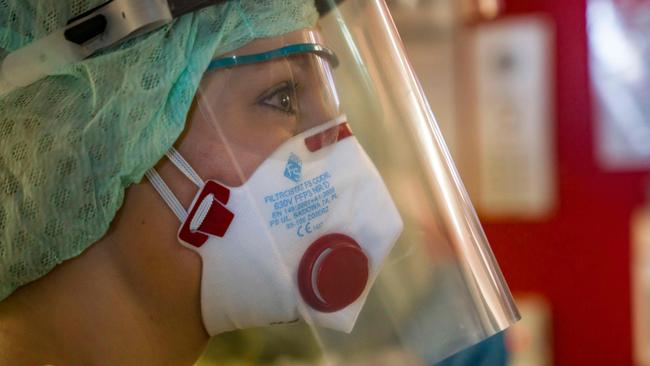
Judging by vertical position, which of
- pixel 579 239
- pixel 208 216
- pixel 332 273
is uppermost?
pixel 208 216

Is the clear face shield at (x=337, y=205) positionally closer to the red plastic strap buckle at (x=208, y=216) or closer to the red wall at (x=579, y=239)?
the red plastic strap buckle at (x=208, y=216)

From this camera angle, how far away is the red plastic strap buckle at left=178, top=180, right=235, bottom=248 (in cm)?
76

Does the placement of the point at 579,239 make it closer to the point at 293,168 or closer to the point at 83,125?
the point at 293,168

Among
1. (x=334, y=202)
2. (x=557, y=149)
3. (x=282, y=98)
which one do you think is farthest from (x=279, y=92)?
(x=557, y=149)

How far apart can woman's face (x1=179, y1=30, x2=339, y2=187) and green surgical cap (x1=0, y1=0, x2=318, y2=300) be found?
1.2 inches

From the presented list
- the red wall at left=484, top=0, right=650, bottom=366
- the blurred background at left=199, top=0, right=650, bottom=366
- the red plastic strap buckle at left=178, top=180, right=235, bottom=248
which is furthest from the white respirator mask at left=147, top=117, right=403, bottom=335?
the red wall at left=484, top=0, right=650, bottom=366

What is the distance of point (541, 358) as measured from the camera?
4.98 ft

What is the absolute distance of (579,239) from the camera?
147 cm

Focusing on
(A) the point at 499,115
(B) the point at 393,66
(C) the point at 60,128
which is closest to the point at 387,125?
(B) the point at 393,66

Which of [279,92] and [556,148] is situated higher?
[279,92]

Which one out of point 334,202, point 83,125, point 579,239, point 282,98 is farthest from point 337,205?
point 579,239

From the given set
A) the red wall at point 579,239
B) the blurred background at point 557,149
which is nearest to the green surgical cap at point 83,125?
the blurred background at point 557,149

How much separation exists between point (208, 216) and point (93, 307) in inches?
6.9

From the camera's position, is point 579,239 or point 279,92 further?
point 579,239
